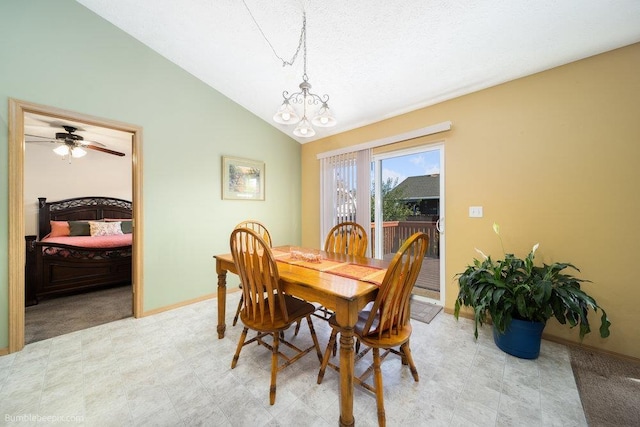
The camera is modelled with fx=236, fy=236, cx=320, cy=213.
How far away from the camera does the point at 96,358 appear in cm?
181

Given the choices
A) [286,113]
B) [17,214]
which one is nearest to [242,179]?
[286,113]

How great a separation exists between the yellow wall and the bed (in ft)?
14.7

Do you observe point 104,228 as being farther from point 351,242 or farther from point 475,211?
point 475,211

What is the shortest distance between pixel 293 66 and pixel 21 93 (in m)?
2.30

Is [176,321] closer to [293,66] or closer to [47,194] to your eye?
[293,66]

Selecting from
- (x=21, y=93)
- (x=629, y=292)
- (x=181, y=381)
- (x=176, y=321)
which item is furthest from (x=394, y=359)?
(x=21, y=93)

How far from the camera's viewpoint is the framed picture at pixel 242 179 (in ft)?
10.4

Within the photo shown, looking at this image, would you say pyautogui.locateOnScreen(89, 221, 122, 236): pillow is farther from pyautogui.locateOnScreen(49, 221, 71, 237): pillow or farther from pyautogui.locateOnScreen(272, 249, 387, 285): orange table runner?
pyautogui.locateOnScreen(272, 249, 387, 285): orange table runner

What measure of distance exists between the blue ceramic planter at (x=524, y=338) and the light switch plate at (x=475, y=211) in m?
1.01

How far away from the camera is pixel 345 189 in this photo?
3.46m

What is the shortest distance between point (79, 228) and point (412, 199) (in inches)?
214

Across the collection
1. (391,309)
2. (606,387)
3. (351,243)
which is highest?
(351,243)

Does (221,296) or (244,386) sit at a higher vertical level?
(221,296)

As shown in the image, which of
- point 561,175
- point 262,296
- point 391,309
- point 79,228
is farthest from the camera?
point 79,228
